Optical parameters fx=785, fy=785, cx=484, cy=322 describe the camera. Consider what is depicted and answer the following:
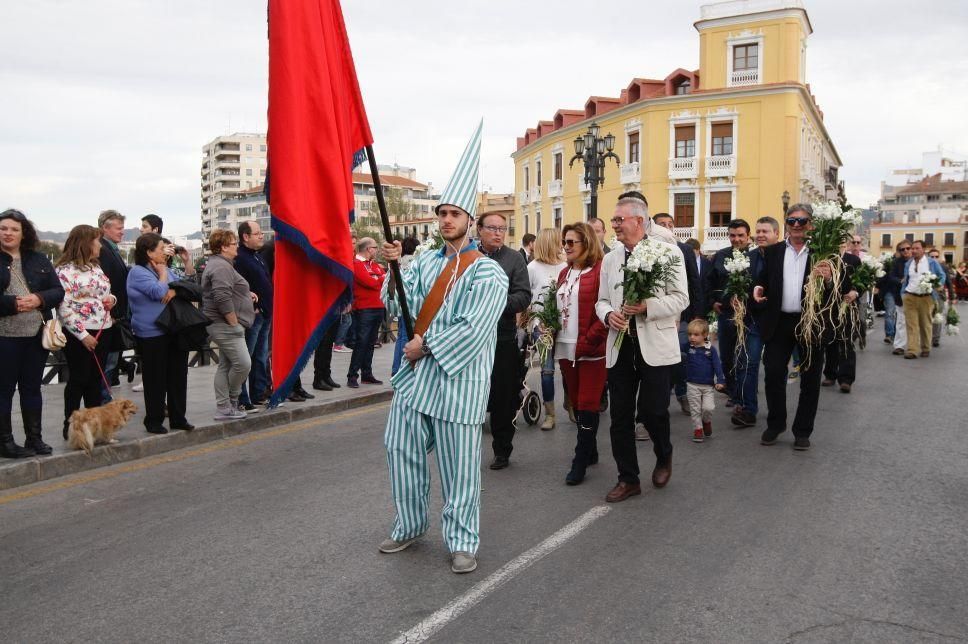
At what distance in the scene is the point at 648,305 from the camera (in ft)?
18.2

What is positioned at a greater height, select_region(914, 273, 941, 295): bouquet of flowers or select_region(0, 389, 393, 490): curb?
select_region(914, 273, 941, 295): bouquet of flowers

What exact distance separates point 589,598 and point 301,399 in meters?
5.98

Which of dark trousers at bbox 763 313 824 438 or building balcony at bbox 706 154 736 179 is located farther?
building balcony at bbox 706 154 736 179

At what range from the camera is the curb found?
6.09m

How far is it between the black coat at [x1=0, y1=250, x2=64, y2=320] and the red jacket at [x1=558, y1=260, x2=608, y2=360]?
171 inches

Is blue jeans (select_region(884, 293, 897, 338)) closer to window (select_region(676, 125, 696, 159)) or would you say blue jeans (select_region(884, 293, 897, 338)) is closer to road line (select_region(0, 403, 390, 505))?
road line (select_region(0, 403, 390, 505))

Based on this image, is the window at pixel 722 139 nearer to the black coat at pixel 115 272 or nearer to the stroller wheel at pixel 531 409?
the stroller wheel at pixel 531 409

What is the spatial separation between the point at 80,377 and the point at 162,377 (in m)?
0.69

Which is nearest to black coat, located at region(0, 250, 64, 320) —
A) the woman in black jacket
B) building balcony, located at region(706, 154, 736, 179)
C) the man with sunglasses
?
the woman in black jacket

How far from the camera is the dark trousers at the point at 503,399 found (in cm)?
659

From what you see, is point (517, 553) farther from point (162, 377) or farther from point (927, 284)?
point (927, 284)

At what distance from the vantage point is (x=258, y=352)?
9.08m

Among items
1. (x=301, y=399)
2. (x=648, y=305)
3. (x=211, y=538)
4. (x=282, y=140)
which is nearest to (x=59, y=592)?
(x=211, y=538)

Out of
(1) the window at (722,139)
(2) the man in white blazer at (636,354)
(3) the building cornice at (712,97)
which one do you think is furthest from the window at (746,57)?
(2) the man in white blazer at (636,354)
